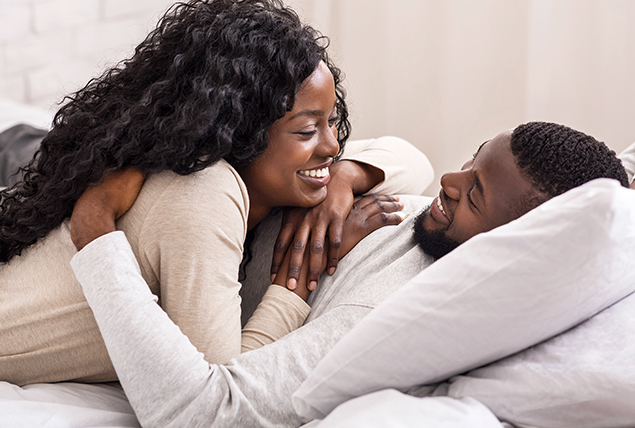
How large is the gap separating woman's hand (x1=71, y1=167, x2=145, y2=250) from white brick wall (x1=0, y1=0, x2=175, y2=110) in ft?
4.95

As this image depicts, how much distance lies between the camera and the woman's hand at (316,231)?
105cm

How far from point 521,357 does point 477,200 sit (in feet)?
1.21

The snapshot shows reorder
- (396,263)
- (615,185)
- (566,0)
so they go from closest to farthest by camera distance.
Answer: (615,185) → (396,263) → (566,0)

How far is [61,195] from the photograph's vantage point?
0.92 m

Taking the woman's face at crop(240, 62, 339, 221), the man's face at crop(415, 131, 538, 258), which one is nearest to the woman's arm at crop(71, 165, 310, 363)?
the woman's face at crop(240, 62, 339, 221)


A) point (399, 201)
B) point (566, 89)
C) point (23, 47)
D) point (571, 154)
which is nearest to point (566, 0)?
point (566, 89)

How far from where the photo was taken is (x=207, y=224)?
849mm

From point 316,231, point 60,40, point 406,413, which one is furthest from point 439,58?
point 406,413

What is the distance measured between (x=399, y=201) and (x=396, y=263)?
273 mm

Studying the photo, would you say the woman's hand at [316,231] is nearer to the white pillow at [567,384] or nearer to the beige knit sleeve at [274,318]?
the beige knit sleeve at [274,318]

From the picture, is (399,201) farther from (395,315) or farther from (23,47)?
(23,47)

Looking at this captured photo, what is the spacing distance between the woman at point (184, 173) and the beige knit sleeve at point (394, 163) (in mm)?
258

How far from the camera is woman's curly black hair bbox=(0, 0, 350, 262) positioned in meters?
0.90

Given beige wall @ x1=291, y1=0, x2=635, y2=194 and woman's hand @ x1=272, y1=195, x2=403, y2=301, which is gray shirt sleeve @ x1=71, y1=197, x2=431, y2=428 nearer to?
Result: woman's hand @ x1=272, y1=195, x2=403, y2=301
